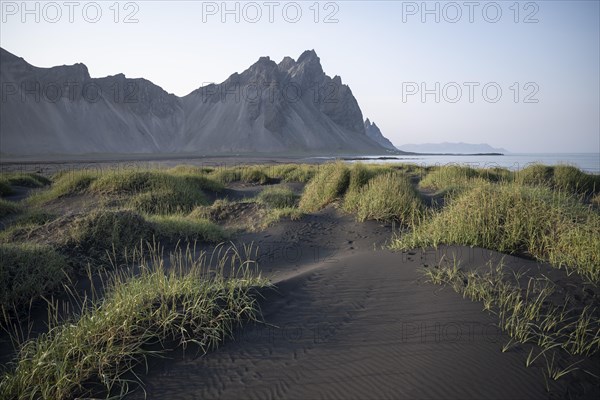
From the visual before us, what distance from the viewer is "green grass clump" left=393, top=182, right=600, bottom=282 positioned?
18.1ft

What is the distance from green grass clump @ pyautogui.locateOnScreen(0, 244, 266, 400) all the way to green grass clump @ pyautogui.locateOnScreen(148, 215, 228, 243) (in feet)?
12.9

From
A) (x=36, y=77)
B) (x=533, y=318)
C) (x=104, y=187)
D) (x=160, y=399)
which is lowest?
(x=160, y=399)

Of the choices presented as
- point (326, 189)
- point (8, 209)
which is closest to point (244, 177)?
point (326, 189)

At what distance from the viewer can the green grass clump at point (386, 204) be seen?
355 inches

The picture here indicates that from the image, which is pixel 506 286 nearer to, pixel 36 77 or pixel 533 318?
pixel 533 318

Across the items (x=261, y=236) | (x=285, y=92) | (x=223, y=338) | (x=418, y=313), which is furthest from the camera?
(x=285, y=92)

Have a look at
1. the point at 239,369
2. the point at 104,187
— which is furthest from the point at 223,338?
the point at 104,187

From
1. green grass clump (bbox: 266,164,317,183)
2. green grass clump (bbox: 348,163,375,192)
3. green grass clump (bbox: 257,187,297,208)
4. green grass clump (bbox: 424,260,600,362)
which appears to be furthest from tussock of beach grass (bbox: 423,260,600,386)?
green grass clump (bbox: 266,164,317,183)

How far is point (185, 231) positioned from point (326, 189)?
4.68m

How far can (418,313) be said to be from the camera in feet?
13.5

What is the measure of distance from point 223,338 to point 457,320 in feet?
7.37

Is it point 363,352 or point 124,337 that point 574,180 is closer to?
point 363,352

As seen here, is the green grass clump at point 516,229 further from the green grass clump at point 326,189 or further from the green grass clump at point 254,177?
the green grass clump at point 254,177

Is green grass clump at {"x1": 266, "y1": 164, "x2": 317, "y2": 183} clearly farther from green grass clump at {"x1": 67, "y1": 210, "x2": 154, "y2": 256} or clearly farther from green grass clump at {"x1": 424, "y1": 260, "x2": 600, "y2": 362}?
green grass clump at {"x1": 424, "y1": 260, "x2": 600, "y2": 362}
